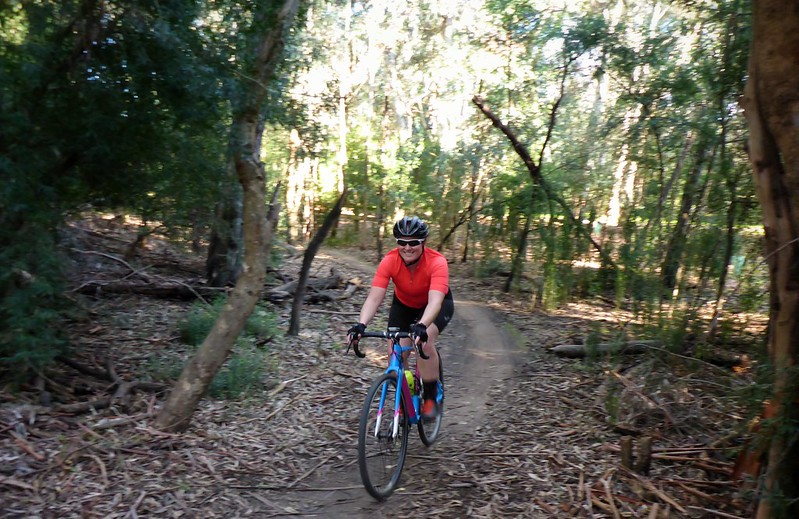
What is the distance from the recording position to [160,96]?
7.02 m

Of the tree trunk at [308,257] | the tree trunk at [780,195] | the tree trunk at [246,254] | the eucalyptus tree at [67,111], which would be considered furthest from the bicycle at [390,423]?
the tree trunk at [308,257]

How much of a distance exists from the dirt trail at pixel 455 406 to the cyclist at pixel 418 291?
1.76 feet

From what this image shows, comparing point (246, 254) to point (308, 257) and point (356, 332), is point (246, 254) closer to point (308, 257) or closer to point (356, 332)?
point (356, 332)

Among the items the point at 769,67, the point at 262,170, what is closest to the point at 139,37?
the point at 262,170

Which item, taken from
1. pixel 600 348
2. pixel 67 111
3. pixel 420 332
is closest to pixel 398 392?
pixel 420 332

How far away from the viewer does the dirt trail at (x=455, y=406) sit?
5.25m

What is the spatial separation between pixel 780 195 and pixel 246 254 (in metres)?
4.85

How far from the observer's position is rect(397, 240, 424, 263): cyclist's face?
5.57 m

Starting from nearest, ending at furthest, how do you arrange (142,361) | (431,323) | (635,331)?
(431,323), (142,361), (635,331)

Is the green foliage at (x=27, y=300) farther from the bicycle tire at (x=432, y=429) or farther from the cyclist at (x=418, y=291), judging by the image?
the bicycle tire at (x=432, y=429)

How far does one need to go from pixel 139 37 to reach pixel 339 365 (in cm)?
502

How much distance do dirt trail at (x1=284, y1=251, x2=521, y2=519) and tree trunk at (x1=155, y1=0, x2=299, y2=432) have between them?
1542mm

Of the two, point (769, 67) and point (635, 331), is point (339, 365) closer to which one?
point (635, 331)

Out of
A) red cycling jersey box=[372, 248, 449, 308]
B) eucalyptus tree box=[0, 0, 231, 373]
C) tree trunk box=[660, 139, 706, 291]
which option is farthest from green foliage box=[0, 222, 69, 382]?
tree trunk box=[660, 139, 706, 291]
